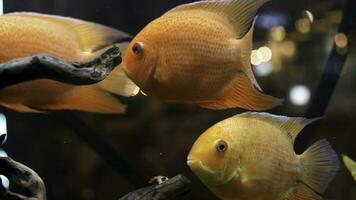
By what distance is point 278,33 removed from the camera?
2221mm

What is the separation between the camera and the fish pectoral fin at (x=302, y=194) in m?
1.70

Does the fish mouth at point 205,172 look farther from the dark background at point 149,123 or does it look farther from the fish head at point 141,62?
the dark background at point 149,123

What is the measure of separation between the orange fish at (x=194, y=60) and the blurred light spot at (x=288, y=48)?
0.59 metres

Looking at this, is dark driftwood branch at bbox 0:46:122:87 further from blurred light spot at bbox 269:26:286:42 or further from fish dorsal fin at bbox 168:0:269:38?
blurred light spot at bbox 269:26:286:42

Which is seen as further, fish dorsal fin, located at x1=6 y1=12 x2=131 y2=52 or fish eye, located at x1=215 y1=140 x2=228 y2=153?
fish dorsal fin, located at x1=6 y1=12 x2=131 y2=52

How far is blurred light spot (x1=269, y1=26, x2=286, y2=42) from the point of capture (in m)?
2.21

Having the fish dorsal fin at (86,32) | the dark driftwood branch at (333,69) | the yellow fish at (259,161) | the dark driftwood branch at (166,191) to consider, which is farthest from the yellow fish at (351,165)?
the fish dorsal fin at (86,32)

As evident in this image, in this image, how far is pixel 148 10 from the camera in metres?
2.25

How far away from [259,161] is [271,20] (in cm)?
83

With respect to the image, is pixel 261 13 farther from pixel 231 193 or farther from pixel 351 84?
pixel 231 193

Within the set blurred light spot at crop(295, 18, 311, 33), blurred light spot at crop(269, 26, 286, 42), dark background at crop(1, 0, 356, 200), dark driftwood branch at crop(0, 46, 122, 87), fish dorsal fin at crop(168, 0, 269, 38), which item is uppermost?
fish dorsal fin at crop(168, 0, 269, 38)

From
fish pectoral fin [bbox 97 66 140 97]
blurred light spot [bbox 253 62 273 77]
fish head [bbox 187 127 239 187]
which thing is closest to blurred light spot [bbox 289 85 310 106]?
blurred light spot [bbox 253 62 273 77]

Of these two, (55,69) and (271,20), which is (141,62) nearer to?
(55,69)

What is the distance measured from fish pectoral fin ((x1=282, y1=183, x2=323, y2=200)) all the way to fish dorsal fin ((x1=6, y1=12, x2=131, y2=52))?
813mm
